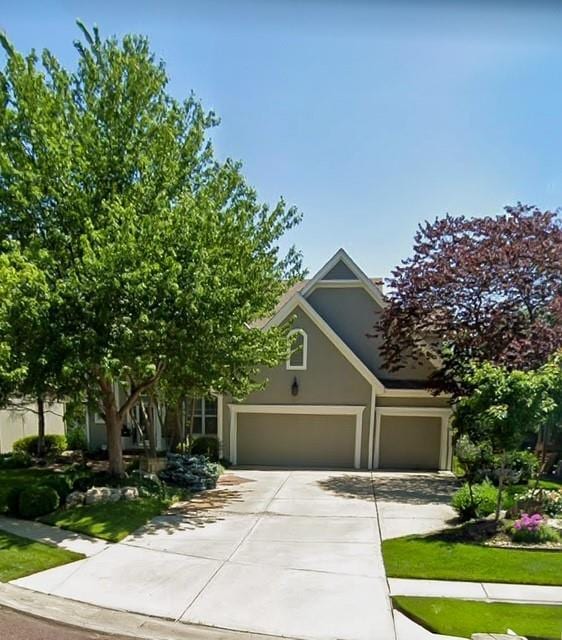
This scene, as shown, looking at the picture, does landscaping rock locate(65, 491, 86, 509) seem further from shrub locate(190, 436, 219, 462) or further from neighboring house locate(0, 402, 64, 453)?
neighboring house locate(0, 402, 64, 453)

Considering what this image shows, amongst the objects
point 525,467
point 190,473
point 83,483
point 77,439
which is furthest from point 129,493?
point 525,467

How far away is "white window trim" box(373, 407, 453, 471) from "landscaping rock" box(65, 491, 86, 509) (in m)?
10.2

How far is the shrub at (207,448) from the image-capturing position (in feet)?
53.9

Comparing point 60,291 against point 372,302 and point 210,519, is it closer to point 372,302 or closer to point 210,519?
point 210,519

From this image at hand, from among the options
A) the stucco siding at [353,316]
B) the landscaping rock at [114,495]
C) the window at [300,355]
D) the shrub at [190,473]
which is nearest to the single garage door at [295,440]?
the window at [300,355]

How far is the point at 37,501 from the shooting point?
955 centimetres

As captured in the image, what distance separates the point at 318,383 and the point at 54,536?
1023 cm

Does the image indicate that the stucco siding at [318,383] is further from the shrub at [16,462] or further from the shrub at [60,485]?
the shrub at [16,462]

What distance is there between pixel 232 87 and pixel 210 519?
881 centimetres

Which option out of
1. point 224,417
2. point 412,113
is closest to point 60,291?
point 412,113

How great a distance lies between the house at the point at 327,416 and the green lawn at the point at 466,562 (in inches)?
332

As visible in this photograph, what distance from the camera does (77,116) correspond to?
10734mm

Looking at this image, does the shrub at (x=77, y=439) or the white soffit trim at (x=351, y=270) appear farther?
the shrub at (x=77, y=439)

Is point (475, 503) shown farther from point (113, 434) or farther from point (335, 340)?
point (113, 434)
